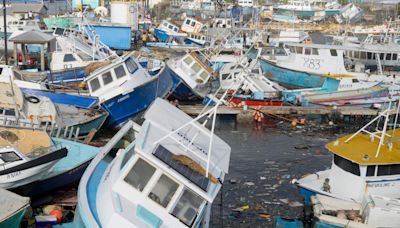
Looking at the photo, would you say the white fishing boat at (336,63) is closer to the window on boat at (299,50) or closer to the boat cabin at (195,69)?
the window on boat at (299,50)

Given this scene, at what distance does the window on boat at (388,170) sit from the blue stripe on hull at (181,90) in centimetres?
1678

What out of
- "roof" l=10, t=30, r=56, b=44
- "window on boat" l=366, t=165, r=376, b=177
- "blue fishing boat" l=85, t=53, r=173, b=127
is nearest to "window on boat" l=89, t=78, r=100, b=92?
→ "blue fishing boat" l=85, t=53, r=173, b=127

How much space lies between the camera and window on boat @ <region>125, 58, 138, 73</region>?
22.8 meters

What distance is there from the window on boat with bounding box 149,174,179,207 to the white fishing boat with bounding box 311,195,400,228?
5.06 m

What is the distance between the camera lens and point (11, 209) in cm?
1095

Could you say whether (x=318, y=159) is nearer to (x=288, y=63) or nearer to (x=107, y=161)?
(x=107, y=161)

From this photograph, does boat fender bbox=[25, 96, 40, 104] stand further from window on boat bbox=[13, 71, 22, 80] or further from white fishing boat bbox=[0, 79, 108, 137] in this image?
window on boat bbox=[13, 71, 22, 80]

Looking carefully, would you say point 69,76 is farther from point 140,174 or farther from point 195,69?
point 140,174

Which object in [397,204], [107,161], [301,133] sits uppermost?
[107,161]

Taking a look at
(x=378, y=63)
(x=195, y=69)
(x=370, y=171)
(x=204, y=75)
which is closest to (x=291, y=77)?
(x=378, y=63)

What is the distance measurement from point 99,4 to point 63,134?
6735 cm

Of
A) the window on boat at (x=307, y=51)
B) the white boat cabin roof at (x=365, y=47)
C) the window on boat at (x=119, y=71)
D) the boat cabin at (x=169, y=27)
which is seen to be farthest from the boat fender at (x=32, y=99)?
the boat cabin at (x=169, y=27)

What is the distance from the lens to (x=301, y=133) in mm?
24828

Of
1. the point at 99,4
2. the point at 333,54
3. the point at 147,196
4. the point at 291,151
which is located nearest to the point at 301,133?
the point at 291,151
